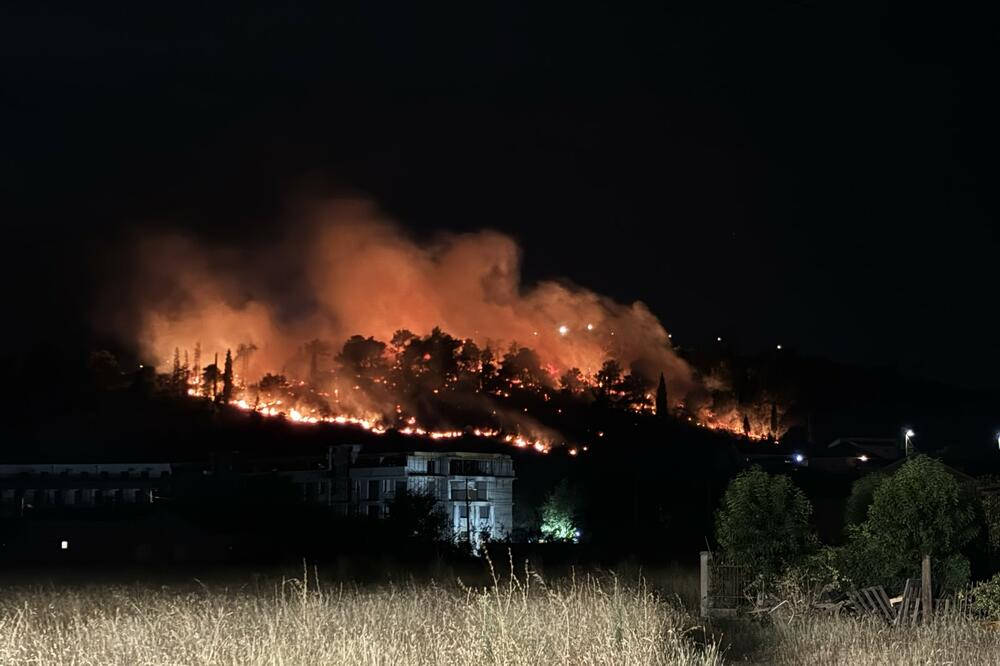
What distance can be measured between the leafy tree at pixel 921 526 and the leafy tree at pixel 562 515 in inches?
2333

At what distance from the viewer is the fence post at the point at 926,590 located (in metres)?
21.9

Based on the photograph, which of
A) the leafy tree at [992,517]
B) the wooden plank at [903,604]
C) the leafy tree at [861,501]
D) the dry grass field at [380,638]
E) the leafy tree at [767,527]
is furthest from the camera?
the leafy tree at [861,501]

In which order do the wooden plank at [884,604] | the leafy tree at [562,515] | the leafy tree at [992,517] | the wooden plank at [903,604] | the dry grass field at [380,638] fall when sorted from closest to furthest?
the dry grass field at [380,638]
the wooden plank at [903,604]
the wooden plank at [884,604]
the leafy tree at [992,517]
the leafy tree at [562,515]

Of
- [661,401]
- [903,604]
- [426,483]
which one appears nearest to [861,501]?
[903,604]

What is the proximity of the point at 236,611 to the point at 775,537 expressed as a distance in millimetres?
13714

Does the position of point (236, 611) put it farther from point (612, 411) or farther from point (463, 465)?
point (612, 411)

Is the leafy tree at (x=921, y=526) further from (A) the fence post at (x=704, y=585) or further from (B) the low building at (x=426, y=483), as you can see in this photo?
(B) the low building at (x=426, y=483)

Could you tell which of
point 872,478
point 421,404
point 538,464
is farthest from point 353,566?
point 421,404

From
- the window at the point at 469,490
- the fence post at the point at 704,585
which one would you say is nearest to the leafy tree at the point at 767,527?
the fence post at the point at 704,585

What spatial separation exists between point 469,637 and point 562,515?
71372 mm

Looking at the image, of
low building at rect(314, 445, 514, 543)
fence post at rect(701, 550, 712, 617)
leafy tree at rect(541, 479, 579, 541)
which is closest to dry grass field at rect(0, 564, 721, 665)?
fence post at rect(701, 550, 712, 617)

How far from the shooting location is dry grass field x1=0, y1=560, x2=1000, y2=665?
14.4 meters

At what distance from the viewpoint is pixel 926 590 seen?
73.5 feet

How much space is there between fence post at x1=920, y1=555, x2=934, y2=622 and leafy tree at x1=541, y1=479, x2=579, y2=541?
6092 centimetres
